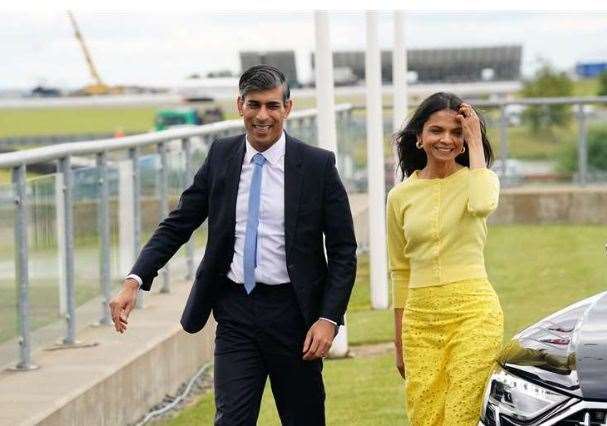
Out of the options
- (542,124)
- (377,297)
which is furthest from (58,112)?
(377,297)

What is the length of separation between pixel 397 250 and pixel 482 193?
451 millimetres

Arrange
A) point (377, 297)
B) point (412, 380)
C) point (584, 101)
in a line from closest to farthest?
point (412, 380), point (377, 297), point (584, 101)

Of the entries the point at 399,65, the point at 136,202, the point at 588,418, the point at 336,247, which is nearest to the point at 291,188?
the point at 336,247

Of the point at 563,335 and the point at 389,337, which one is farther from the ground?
the point at 563,335

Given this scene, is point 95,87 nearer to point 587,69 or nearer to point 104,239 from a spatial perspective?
point 587,69

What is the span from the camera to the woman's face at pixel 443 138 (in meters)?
6.68

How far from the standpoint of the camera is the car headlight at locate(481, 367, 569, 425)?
575 centimetres

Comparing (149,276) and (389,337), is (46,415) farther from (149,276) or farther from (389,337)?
(389,337)

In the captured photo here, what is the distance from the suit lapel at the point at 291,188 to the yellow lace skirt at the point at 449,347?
0.48 m

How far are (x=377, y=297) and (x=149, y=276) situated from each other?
7804 mm

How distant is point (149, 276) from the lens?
6.78 m

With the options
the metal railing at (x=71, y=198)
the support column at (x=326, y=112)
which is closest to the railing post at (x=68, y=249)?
the metal railing at (x=71, y=198)

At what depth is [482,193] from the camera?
21.4 ft

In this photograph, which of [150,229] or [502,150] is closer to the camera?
[150,229]
